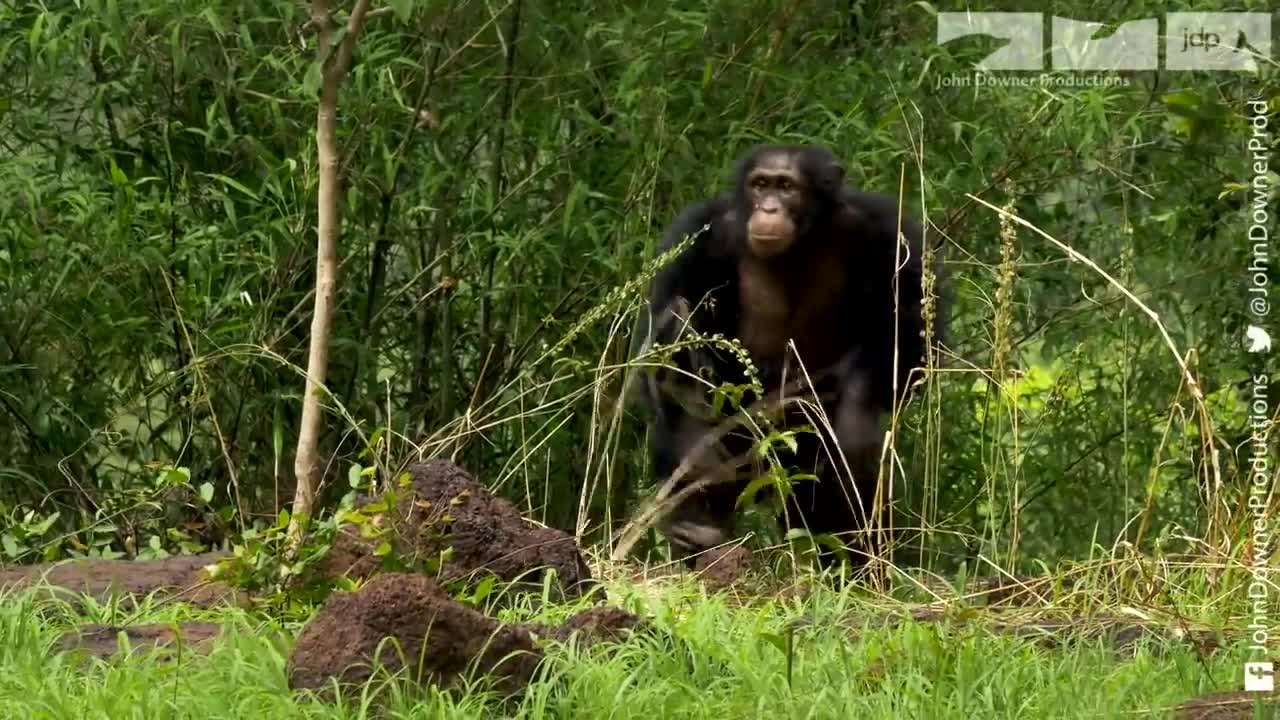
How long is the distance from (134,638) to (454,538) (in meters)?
0.74

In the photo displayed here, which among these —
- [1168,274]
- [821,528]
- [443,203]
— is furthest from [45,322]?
[1168,274]

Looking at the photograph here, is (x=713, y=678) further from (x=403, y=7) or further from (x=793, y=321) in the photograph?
(x=793, y=321)

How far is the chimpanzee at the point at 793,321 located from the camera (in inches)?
244

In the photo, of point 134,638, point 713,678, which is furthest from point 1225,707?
point 134,638

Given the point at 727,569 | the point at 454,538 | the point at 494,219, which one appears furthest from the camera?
the point at 494,219

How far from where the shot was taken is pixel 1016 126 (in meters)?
6.38

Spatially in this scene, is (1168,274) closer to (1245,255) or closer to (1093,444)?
(1093,444)

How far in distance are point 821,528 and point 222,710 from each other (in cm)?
354

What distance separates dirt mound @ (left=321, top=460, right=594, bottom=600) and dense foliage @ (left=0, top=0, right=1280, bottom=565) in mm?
1531

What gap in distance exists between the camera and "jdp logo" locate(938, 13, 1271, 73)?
19.2 ft

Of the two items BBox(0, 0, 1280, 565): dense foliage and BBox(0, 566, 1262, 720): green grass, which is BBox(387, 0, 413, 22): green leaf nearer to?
BBox(0, 566, 1262, 720): green grass

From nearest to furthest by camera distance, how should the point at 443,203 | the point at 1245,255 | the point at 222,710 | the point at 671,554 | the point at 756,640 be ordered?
the point at 222,710 → the point at 756,640 → the point at 1245,255 → the point at 671,554 → the point at 443,203

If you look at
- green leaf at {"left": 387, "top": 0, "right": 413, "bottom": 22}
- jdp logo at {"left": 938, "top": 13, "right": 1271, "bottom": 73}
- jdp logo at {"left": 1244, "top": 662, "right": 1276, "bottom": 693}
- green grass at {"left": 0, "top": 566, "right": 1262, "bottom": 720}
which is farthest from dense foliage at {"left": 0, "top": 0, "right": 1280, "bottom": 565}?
jdp logo at {"left": 1244, "top": 662, "right": 1276, "bottom": 693}

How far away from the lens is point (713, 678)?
349cm
